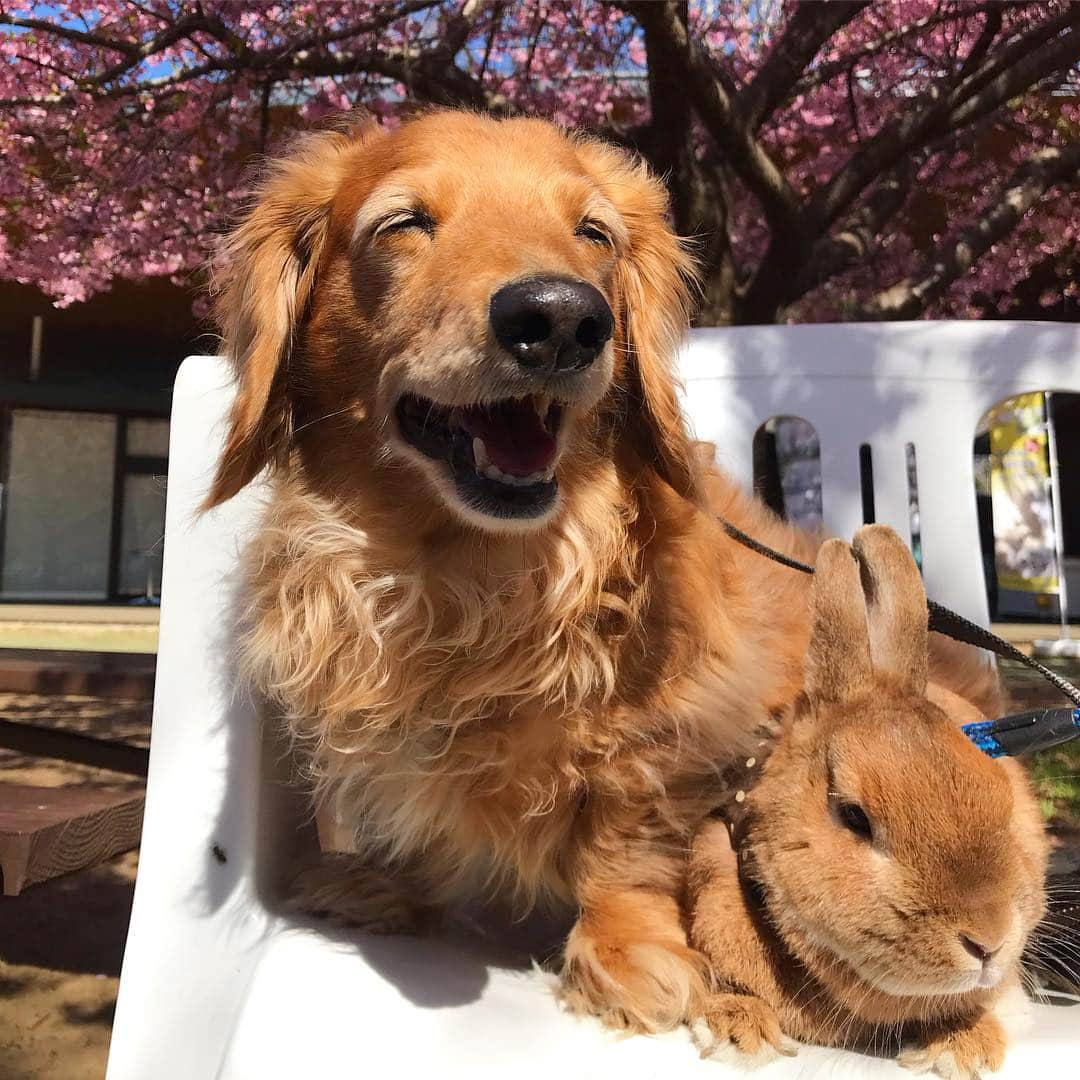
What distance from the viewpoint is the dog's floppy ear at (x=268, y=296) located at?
148 centimetres

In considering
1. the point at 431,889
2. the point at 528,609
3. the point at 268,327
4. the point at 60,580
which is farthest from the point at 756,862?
the point at 60,580

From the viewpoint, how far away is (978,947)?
95 centimetres

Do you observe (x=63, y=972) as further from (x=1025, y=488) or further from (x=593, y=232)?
(x=1025, y=488)

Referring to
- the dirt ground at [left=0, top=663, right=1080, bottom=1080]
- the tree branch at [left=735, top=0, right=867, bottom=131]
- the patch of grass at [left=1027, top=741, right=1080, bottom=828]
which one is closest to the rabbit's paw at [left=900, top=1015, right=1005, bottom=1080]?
the dirt ground at [left=0, top=663, right=1080, bottom=1080]

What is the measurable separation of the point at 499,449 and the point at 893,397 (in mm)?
1250

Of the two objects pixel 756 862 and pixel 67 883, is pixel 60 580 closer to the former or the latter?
pixel 67 883

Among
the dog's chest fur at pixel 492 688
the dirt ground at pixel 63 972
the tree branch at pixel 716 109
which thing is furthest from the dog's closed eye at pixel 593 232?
the tree branch at pixel 716 109

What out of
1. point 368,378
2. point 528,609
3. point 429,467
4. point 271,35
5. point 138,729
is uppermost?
point 271,35

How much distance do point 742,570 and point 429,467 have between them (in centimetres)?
60

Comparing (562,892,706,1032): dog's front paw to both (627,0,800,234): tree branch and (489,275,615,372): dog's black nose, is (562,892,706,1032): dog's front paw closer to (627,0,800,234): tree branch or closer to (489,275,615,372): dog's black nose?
(489,275,615,372): dog's black nose

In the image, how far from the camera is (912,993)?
99 cm

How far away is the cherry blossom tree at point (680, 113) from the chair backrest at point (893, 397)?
122cm

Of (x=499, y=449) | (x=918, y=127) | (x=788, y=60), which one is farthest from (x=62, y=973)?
(x=918, y=127)

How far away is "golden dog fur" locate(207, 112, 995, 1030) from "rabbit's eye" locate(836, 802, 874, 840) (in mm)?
344
